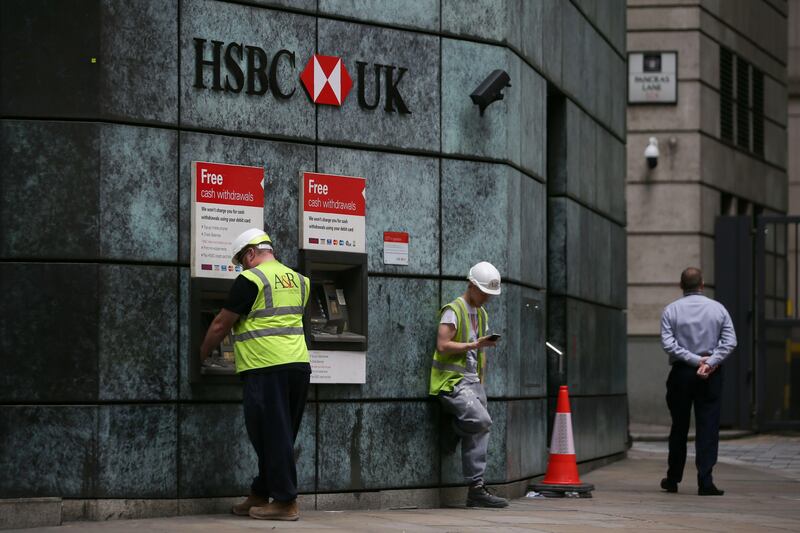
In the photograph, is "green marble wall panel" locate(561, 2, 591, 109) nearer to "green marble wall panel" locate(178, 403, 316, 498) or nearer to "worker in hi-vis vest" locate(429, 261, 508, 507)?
"worker in hi-vis vest" locate(429, 261, 508, 507)

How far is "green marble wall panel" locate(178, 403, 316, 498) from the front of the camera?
9.91 metres

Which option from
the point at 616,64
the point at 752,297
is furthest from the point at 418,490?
the point at 752,297

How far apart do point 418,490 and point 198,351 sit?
2.19m

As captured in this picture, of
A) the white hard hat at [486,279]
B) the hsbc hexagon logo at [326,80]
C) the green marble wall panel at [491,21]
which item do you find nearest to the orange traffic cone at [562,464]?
the white hard hat at [486,279]

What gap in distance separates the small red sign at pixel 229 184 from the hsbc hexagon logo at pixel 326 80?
758 millimetres

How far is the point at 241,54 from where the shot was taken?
10.3 metres

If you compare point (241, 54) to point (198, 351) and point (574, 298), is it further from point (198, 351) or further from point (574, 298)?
point (574, 298)

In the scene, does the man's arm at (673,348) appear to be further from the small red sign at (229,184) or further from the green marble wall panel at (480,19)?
the small red sign at (229,184)

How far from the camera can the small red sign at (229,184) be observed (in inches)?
395

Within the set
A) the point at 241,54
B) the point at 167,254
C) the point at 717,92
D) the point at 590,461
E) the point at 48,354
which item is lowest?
the point at 590,461

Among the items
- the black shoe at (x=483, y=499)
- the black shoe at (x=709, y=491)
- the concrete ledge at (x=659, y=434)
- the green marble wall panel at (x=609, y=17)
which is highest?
the green marble wall panel at (x=609, y=17)

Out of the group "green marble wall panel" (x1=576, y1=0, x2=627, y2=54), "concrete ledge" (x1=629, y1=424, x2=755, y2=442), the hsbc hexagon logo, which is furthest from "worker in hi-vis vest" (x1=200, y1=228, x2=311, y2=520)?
"concrete ledge" (x1=629, y1=424, x2=755, y2=442)

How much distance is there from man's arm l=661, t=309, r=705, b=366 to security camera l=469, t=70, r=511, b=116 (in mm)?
2699

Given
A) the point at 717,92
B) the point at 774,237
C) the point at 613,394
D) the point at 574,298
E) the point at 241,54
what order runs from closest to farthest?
the point at 241,54, the point at 574,298, the point at 613,394, the point at 774,237, the point at 717,92
